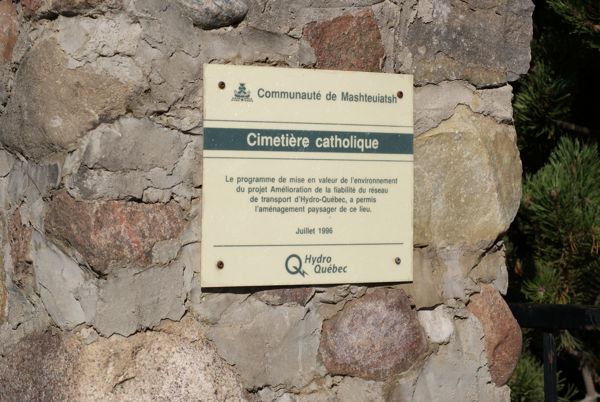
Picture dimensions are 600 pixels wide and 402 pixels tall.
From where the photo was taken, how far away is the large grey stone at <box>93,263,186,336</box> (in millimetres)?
1553

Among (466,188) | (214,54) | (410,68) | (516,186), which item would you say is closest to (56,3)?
(214,54)

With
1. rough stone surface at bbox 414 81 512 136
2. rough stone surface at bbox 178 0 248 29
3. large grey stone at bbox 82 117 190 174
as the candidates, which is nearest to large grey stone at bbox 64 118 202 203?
large grey stone at bbox 82 117 190 174

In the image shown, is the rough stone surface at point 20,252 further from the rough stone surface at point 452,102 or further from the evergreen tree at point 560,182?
the evergreen tree at point 560,182

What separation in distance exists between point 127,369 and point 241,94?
539 mm

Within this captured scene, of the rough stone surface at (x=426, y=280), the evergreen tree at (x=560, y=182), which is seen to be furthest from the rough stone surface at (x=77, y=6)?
the evergreen tree at (x=560, y=182)

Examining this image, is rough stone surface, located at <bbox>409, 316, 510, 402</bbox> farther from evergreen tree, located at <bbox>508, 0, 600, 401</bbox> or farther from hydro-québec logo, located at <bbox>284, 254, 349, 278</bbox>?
evergreen tree, located at <bbox>508, 0, 600, 401</bbox>

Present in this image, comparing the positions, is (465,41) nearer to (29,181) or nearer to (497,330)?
(497,330)

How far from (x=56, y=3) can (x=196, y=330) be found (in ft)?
2.09

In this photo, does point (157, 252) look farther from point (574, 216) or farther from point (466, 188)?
point (574, 216)

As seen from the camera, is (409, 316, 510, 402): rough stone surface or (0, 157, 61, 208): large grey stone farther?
(409, 316, 510, 402): rough stone surface

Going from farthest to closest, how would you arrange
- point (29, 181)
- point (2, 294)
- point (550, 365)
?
point (550, 365) → point (2, 294) → point (29, 181)

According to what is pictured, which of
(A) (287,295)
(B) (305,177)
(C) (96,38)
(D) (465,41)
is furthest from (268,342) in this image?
(D) (465,41)

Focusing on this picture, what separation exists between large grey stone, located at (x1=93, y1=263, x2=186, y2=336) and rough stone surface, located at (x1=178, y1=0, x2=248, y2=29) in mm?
Answer: 447

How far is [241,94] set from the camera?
1.64 meters
